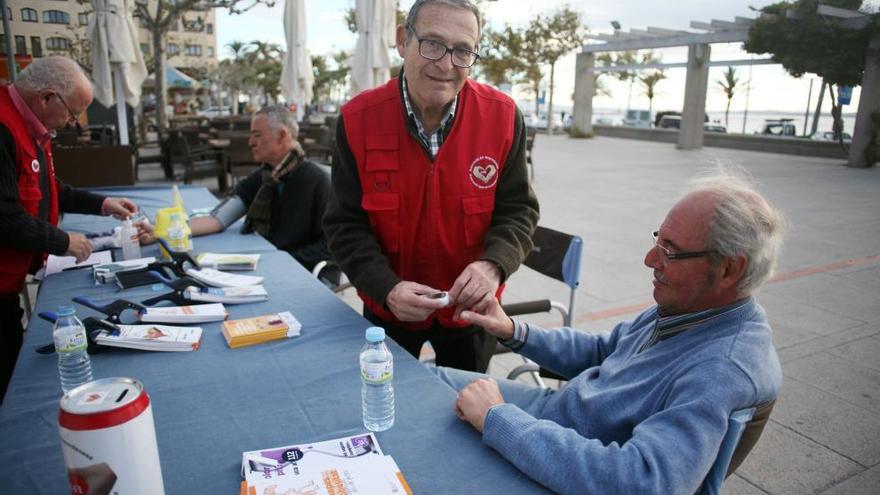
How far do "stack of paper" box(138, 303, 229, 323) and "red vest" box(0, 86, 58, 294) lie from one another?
0.93m

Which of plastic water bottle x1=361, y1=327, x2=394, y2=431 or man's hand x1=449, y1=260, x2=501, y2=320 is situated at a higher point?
man's hand x1=449, y1=260, x2=501, y2=320

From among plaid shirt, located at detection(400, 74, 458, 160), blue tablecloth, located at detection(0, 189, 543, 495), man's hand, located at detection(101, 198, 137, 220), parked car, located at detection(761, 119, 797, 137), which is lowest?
blue tablecloth, located at detection(0, 189, 543, 495)

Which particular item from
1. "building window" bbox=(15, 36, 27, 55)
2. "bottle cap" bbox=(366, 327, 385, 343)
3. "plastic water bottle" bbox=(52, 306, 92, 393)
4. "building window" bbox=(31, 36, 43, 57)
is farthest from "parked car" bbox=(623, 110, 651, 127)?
"plastic water bottle" bbox=(52, 306, 92, 393)

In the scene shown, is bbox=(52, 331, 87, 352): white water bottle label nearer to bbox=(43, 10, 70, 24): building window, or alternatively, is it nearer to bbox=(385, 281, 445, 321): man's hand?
bbox=(385, 281, 445, 321): man's hand

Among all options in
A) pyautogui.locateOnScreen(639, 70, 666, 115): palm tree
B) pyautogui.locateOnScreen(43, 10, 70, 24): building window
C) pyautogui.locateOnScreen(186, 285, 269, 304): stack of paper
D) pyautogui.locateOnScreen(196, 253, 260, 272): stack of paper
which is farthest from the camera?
pyautogui.locateOnScreen(639, 70, 666, 115): palm tree

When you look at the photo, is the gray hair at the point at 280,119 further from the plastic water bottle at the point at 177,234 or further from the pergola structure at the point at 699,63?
the pergola structure at the point at 699,63

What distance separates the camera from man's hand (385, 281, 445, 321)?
1836 mm

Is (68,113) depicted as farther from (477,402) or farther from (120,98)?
(120,98)

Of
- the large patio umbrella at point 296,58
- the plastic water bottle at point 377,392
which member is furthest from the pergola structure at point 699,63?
the plastic water bottle at point 377,392

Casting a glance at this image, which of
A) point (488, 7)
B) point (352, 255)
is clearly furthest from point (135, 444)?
point (488, 7)

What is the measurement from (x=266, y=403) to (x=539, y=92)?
105ft

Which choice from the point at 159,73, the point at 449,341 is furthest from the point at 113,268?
the point at 159,73

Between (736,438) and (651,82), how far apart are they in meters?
46.4

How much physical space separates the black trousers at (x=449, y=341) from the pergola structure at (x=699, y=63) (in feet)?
51.8
